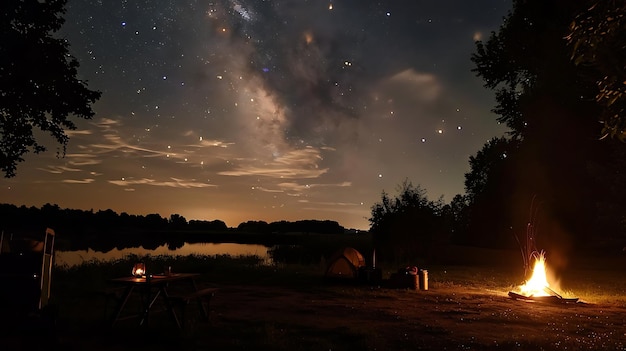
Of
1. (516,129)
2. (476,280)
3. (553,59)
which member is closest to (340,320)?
(476,280)

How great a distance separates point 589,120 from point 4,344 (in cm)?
2710

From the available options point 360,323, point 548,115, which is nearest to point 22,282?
point 360,323

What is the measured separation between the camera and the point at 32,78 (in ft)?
60.6

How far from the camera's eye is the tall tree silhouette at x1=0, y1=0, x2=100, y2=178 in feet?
59.3

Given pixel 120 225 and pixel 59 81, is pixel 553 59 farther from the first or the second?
Result: pixel 120 225

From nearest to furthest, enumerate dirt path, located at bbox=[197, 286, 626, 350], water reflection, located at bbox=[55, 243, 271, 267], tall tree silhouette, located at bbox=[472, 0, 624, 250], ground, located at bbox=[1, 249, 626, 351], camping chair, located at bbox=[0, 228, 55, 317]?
camping chair, located at bbox=[0, 228, 55, 317] → ground, located at bbox=[1, 249, 626, 351] → dirt path, located at bbox=[197, 286, 626, 350] → tall tree silhouette, located at bbox=[472, 0, 624, 250] → water reflection, located at bbox=[55, 243, 271, 267]

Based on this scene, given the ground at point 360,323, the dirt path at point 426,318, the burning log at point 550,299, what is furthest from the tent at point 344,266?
the burning log at point 550,299

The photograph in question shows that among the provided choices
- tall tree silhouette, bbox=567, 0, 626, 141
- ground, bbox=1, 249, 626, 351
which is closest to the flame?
ground, bbox=1, 249, 626, 351

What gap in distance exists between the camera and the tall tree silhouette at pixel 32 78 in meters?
18.1

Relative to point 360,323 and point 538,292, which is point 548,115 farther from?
point 360,323

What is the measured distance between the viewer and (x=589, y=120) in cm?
2534

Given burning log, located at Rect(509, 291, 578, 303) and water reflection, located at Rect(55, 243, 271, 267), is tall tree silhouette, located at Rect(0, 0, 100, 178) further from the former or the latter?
burning log, located at Rect(509, 291, 578, 303)

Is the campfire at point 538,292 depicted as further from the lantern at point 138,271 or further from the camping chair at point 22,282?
the camping chair at point 22,282

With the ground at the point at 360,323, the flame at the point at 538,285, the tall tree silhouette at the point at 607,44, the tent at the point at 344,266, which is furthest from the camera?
the tent at the point at 344,266
